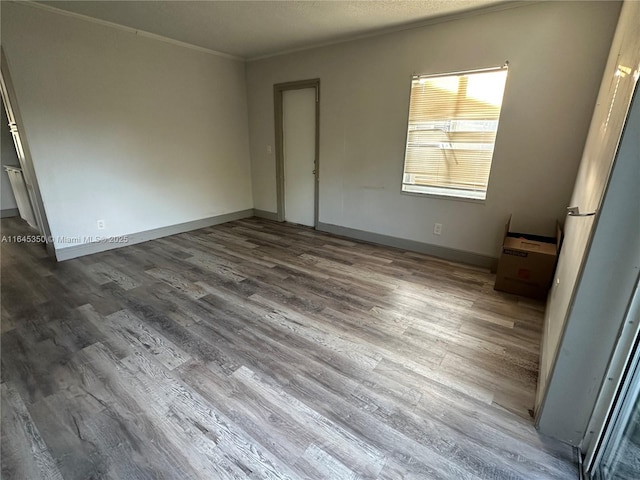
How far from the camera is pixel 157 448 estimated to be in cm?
140

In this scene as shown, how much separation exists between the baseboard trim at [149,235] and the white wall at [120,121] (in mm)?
82

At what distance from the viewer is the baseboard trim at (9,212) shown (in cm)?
529

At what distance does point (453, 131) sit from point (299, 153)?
2353 millimetres

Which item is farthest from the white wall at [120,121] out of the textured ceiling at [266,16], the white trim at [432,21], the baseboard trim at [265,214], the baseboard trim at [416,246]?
the baseboard trim at [416,246]

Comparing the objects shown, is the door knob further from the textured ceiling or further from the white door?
the white door

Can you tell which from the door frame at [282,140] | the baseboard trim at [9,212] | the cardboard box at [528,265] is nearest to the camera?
the cardboard box at [528,265]

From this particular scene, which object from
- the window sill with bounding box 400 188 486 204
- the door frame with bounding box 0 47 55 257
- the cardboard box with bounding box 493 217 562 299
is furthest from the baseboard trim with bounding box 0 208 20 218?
the cardboard box with bounding box 493 217 562 299

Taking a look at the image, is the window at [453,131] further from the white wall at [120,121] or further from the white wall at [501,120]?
the white wall at [120,121]

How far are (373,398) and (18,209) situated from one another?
6859mm

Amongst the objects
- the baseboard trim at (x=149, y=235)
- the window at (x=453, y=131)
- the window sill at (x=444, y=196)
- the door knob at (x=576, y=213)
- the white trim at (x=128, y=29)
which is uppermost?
the white trim at (x=128, y=29)

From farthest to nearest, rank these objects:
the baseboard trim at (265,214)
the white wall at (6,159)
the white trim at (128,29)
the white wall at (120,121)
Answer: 1. the baseboard trim at (265,214)
2. the white wall at (6,159)
3. the white wall at (120,121)
4. the white trim at (128,29)

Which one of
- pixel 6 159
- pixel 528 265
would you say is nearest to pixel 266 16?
pixel 528 265

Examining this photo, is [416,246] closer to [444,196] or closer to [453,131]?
[444,196]

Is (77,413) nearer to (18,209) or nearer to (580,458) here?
(580,458)
